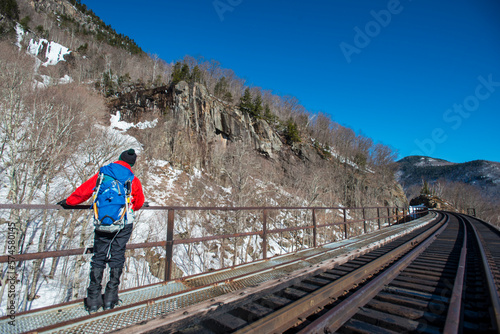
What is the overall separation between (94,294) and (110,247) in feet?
1.63

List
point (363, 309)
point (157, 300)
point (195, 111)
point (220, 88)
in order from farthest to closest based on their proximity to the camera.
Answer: point (220, 88) < point (195, 111) < point (363, 309) < point (157, 300)

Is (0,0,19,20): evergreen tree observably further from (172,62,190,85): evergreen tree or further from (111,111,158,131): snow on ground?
(111,111,158,131): snow on ground

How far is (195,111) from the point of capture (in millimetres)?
33531

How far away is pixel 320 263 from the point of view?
197 inches

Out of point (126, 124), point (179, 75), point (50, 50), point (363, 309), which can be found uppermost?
point (50, 50)

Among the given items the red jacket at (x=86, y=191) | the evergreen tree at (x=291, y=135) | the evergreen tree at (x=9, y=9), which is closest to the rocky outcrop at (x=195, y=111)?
the evergreen tree at (x=291, y=135)

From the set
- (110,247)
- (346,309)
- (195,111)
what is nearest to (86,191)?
(110,247)

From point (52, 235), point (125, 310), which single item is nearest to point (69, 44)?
point (52, 235)

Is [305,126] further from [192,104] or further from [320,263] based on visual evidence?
[320,263]

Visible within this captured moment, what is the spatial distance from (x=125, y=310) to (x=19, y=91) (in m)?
20.3

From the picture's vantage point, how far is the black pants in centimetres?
269

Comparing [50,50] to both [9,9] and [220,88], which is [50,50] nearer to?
[9,9]

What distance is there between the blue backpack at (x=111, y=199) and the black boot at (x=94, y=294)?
0.52 m

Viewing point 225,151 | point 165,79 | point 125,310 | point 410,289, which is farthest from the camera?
point 165,79
